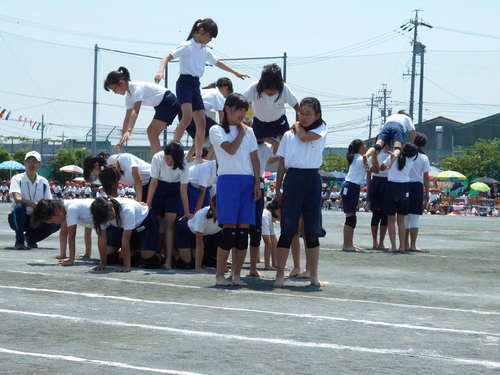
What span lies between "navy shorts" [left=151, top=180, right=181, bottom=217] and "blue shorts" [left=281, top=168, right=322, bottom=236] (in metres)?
1.95

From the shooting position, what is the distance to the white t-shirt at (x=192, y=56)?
29.0 feet

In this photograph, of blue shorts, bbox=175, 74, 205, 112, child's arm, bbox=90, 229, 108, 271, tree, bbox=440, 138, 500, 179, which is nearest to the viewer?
child's arm, bbox=90, 229, 108, 271

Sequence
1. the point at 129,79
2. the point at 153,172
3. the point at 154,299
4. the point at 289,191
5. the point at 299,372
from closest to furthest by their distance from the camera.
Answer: the point at 299,372, the point at 154,299, the point at 289,191, the point at 153,172, the point at 129,79

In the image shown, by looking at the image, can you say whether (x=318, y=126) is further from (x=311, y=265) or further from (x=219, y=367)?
(x=219, y=367)

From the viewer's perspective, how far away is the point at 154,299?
5297 mm

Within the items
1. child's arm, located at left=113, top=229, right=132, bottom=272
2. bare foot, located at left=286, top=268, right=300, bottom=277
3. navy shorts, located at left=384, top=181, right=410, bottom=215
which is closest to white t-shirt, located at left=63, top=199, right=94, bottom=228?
child's arm, located at left=113, top=229, right=132, bottom=272

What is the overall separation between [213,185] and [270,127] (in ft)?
5.23

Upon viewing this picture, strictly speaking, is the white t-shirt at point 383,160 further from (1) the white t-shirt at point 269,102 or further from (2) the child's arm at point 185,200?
(2) the child's arm at point 185,200

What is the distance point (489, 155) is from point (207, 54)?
4172 cm

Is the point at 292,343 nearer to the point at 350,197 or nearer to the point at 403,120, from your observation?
the point at 350,197

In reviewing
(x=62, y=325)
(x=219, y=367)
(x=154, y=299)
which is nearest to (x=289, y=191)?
(x=154, y=299)

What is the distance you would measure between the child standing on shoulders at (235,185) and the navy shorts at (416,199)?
532 cm

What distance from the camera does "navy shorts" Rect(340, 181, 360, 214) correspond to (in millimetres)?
10781

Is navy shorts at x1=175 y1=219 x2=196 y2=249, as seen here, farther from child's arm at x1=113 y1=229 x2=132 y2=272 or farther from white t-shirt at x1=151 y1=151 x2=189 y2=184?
child's arm at x1=113 y1=229 x2=132 y2=272
